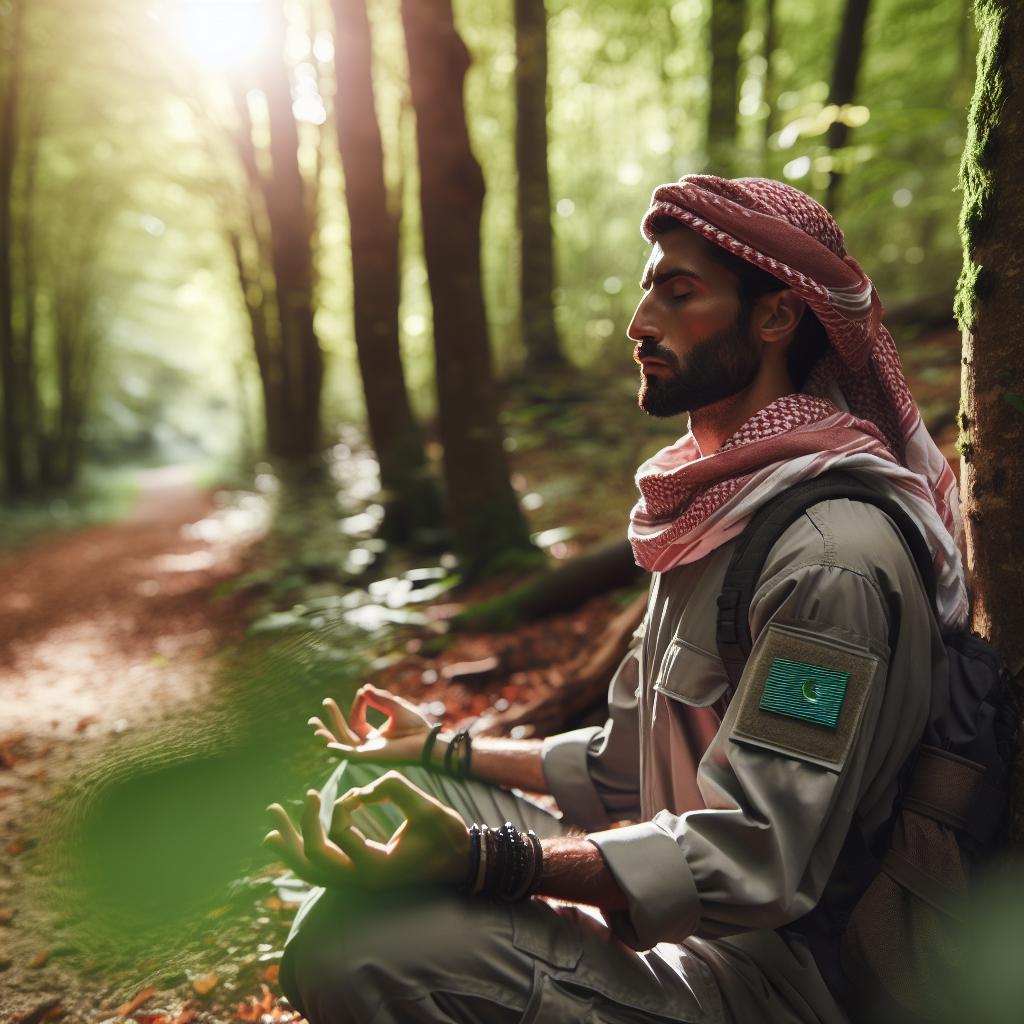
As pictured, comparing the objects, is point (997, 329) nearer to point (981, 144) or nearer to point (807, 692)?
point (981, 144)

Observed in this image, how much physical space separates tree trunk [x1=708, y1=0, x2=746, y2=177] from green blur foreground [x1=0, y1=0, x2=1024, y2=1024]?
4 cm

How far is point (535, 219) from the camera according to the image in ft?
38.3

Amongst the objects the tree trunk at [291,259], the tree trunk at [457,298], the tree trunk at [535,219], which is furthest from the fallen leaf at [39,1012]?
the tree trunk at [291,259]

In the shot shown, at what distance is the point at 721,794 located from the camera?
167 cm

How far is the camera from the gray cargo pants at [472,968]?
1.69 m

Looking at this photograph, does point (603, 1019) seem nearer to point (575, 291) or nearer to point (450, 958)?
point (450, 958)

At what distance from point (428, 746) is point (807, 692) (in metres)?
1.25

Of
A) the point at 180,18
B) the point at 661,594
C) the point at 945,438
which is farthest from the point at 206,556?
the point at 661,594

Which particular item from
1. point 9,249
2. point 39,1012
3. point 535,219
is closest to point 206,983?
point 39,1012

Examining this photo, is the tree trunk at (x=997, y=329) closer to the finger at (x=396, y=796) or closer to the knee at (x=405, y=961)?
the knee at (x=405, y=961)

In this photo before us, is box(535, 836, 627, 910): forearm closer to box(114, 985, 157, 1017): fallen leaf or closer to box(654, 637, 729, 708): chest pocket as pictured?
box(654, 637, 729, 708): chest pocket

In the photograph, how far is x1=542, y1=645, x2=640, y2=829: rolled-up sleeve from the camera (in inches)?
96.6

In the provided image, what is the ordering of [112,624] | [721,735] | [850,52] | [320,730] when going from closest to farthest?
1. [721,735]
2. [320,730]
3. [850,52]
4. [112,624]

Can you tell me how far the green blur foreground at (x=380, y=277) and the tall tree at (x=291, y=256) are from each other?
68mm
